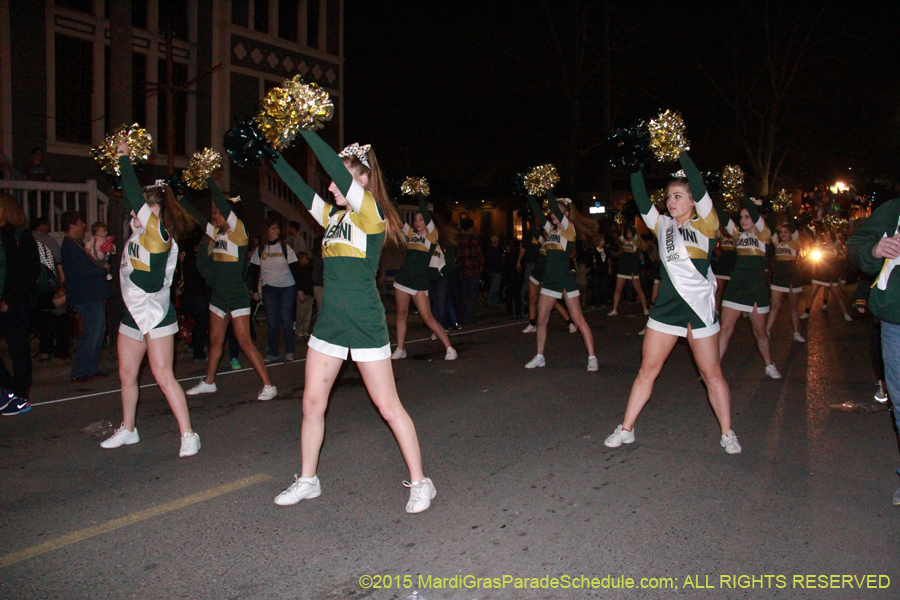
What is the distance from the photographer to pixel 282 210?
20219 millimetres

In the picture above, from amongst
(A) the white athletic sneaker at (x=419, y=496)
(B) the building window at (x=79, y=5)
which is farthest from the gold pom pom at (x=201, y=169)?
(B) the building window at (x=79, y=5)

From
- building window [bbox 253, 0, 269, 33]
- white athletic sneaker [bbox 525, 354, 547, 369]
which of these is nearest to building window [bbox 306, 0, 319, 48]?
building window [bbox 253, 0, 269, 33]

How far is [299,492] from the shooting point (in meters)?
4.10

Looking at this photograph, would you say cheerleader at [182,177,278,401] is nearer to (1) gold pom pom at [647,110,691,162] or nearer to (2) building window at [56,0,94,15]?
(1) gold pom pom at [647,110,691,162]

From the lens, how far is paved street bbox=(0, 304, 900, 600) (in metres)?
3.27

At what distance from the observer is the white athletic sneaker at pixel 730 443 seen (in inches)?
198

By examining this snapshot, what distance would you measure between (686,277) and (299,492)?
3039 mm

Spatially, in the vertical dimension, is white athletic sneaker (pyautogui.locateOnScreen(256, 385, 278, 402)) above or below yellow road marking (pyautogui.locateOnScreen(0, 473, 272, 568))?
above

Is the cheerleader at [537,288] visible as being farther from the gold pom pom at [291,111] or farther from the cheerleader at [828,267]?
the gold pom pom at [291,111]

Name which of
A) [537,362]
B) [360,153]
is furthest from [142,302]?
[537,362]

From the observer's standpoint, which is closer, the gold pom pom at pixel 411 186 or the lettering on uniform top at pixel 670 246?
the lettering on uniform top at pixel 670 246

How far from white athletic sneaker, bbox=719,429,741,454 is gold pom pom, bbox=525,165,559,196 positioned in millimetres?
3991

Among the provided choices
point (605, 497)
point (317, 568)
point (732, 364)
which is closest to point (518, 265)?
point (732, 364)

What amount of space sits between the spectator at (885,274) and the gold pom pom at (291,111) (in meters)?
3.02
